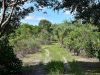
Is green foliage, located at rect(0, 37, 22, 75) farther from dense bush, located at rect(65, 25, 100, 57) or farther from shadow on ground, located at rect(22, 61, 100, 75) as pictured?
dense bush, located at rect(65, 25, 100, 57)

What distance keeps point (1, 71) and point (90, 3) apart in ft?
27.3

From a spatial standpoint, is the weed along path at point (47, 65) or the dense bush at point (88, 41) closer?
the weed along path at point (47, 65)

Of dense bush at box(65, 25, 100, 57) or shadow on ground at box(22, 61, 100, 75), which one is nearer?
shadow on ground at box(22, 61, 100, 75)

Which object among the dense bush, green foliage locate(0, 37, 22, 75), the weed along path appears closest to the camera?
green foliage locate(0, 37, 22, 75)

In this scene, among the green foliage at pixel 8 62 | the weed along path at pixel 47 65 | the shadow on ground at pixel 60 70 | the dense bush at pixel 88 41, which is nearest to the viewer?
the shadow on ground at pixel 60 70

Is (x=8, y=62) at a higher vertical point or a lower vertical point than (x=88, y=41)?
lower

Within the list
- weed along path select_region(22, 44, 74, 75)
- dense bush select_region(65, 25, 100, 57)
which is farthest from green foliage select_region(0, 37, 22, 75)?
dense bush select_region(65, 25, 100, 57)

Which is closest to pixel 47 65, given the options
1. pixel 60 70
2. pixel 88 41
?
pixel 60 70

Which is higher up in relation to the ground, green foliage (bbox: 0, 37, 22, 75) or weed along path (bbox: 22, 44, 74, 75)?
green foliage (bbox: 0, 37, 22, 75)

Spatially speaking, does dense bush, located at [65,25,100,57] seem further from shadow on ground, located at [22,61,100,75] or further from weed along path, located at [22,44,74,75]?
shadow on ground, located at [22,61,100,75]

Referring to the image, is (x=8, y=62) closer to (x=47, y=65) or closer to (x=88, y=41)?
(x=47, y=65)

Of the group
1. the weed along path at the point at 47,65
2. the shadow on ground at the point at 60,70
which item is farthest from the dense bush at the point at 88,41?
the shadow on ground at the point at 60,70

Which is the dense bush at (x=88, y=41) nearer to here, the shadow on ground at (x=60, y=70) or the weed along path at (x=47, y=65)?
the weed along path at (x=47, y=65)

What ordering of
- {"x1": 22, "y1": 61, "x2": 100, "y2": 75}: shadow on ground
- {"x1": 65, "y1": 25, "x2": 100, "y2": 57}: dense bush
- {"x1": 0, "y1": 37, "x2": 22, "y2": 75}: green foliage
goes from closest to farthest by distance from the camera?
1. {"x1": 22, "y1": 61, "x2": 100, "y2": 75}: shadow on ground
2. {"x1": 0, "y1": 37, "x2": 22, "y2": 75}: green foliage
3. {"x1": 65, "y1": 25, "x2": 100, "y2": 57}: dense bush
